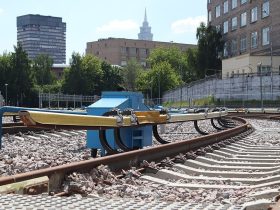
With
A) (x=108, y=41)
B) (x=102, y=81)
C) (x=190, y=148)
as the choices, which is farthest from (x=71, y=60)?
(x=190, y=148)

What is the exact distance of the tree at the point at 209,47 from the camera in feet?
291

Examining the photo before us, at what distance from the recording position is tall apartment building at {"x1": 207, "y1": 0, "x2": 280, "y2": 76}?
69.8m

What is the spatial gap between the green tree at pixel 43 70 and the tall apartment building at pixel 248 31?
170 feet

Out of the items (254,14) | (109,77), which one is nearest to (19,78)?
(109,77)

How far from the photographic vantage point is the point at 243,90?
2330 inches

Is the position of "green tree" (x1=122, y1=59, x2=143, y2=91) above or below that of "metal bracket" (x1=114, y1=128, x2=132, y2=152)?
above

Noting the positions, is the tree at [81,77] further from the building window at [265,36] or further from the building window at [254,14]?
the building window at [265,36]

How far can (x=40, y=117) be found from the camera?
7863 mm

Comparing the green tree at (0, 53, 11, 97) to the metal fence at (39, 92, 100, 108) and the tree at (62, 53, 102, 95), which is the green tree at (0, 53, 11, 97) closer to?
the metal fence at (39, 92, 100, 108)

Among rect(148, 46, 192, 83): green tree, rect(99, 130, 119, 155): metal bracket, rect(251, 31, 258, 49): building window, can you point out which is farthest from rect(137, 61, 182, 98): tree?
rect(99, 130, 119, 155): metal bracket

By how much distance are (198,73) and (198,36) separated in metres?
6.69

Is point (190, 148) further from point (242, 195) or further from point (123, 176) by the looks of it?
point (242, 195)

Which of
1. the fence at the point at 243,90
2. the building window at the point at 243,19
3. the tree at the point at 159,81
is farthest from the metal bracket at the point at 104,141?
the tree at the point at 159,81

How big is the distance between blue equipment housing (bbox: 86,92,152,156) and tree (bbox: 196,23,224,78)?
257 ft
